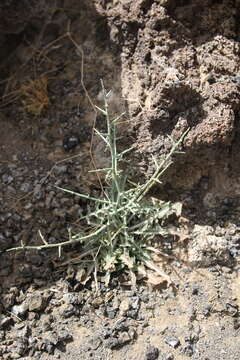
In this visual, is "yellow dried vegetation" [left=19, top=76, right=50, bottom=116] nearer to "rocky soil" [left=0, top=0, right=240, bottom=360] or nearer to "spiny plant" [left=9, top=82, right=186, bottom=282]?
"rocky soil" [left=0, top=0, right=240, bottom=360]

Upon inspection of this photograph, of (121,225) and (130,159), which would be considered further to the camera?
(130,159)

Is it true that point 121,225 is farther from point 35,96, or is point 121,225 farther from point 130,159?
point 35,96

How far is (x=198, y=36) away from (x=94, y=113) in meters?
0.60

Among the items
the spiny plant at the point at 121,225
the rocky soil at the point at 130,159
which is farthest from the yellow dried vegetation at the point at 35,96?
the spiny plant at the point at 121,225

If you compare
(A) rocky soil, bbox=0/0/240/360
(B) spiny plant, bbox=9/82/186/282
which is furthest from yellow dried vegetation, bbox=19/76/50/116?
(B) spiny plant, bbox=9/82/186/282

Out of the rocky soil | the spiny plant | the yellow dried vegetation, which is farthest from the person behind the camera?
the yellow dried vegetation

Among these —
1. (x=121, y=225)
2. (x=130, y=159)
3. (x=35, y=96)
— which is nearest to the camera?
(x=121, y=225)

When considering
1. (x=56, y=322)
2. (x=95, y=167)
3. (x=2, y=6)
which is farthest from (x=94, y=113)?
(x=56, y=322)

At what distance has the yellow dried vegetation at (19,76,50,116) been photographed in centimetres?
264

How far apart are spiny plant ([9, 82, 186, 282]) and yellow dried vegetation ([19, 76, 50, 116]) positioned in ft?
1.42

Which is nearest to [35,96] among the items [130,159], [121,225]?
[130,159]

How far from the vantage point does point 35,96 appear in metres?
2.67

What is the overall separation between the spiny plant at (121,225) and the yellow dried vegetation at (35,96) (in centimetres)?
43

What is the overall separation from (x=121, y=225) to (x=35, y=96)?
828 millimetres
